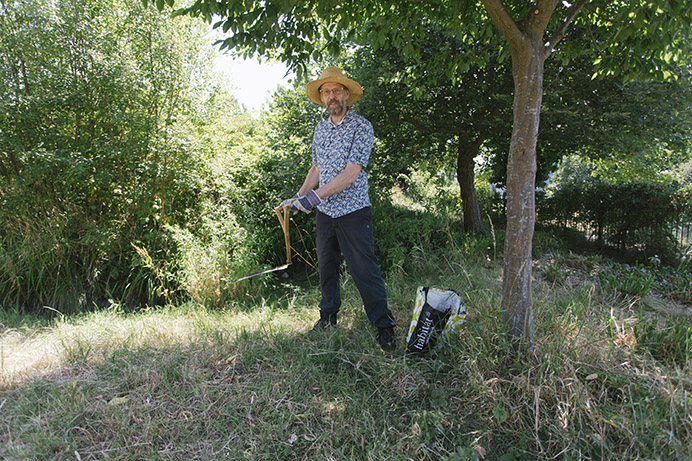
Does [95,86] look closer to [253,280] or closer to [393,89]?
[253,280]

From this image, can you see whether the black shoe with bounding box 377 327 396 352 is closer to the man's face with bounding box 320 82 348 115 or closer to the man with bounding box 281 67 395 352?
the man with bounding box 281 67 395 352

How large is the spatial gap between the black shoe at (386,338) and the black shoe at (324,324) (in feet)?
1.46

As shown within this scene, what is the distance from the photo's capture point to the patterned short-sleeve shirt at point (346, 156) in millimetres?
2852

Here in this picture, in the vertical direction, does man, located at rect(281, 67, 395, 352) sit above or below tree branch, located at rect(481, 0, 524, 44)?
below

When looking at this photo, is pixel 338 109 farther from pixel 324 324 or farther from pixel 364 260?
pixel 324 324

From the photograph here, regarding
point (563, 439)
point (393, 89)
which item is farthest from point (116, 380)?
point (393, 89)

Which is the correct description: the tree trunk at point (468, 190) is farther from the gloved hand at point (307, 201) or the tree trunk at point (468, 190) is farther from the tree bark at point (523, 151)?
the gloved hand at point (307, 201)

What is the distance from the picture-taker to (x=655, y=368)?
2104 mm

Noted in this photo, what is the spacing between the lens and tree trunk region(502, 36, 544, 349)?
92.0 inches

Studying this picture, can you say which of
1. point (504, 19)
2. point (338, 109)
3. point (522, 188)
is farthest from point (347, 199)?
point (504, 19)

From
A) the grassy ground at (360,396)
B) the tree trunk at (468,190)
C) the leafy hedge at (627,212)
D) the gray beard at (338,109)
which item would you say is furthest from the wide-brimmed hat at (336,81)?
the leafy hedge at (627,212)

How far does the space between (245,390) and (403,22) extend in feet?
9.63

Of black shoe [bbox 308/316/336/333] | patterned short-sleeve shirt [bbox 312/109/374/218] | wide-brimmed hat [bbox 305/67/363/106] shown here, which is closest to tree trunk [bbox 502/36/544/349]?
patterned short-sleeve shirt [bbox 312/109/374/218]

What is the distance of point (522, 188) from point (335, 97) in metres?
1.50
